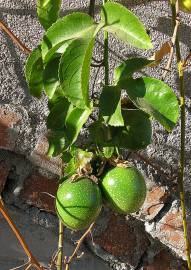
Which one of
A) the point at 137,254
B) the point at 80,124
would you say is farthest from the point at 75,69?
the point at 137,254

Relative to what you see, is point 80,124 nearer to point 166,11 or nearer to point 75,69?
point 75,69

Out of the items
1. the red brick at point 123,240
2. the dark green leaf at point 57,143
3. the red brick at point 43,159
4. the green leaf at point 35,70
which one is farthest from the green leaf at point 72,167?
the red brick at point 123,240

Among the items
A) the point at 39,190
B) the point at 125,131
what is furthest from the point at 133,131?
the point at 39,190

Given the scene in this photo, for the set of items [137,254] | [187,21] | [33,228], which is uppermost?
[187,21]

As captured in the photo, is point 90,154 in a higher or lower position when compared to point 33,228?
higher

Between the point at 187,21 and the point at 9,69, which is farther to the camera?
the point at 187,21

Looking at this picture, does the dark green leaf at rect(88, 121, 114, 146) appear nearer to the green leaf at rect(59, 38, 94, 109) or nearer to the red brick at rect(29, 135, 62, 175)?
the green leaf at rect(59, 38, 94, 109)

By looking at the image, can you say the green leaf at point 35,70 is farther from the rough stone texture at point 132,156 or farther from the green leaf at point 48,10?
the rough stone texture at point 132,156

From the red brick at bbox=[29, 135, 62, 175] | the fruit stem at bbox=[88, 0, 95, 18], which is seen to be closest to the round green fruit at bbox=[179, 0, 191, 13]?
the fruit stem at bbox=[88, 0, 95, 18]
